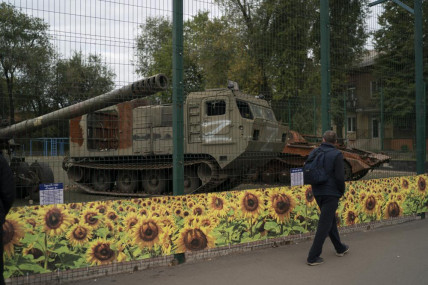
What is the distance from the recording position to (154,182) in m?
11.9

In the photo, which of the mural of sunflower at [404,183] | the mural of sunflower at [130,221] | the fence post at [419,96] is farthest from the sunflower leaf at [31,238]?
the fence post at [419,96]

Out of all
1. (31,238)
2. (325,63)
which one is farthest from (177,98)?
(325,63)

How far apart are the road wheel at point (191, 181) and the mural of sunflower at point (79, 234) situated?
6666 millimetres

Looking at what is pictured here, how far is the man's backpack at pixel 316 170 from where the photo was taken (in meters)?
4.87

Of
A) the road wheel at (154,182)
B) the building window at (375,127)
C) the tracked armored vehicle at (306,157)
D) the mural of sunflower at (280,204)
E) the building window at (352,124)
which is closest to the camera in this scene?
the mural of sunflower at (280,204)

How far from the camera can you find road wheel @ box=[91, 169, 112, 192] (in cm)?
1237

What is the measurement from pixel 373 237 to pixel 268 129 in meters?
5.21

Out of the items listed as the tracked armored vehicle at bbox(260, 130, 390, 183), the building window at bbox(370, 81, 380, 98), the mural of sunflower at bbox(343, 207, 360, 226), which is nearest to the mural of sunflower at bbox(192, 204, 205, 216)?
the mural of sunflower at bbox(343, 207, 360, 226)

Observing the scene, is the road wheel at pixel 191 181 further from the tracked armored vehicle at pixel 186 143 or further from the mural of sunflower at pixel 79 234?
the mural of sunflower at pixel 79 234

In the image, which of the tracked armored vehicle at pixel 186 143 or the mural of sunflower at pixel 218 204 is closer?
the mural of sunflower at pixel 218 204

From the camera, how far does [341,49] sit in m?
8.41

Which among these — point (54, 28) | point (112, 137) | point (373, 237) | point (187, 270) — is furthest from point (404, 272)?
point (112, 137)

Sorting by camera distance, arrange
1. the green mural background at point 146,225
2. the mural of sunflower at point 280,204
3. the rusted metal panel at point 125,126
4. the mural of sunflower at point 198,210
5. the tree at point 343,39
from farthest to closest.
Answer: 1. the rusted metal panel at point 125,126
2. the tree at point 343,39
3. the mural of sunflower at point 280,204
4. the mural of sunflower at point 198,210
5. the green mural background at point 146,225

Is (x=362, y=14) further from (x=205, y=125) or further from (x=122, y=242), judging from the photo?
(x=122, y=242)
